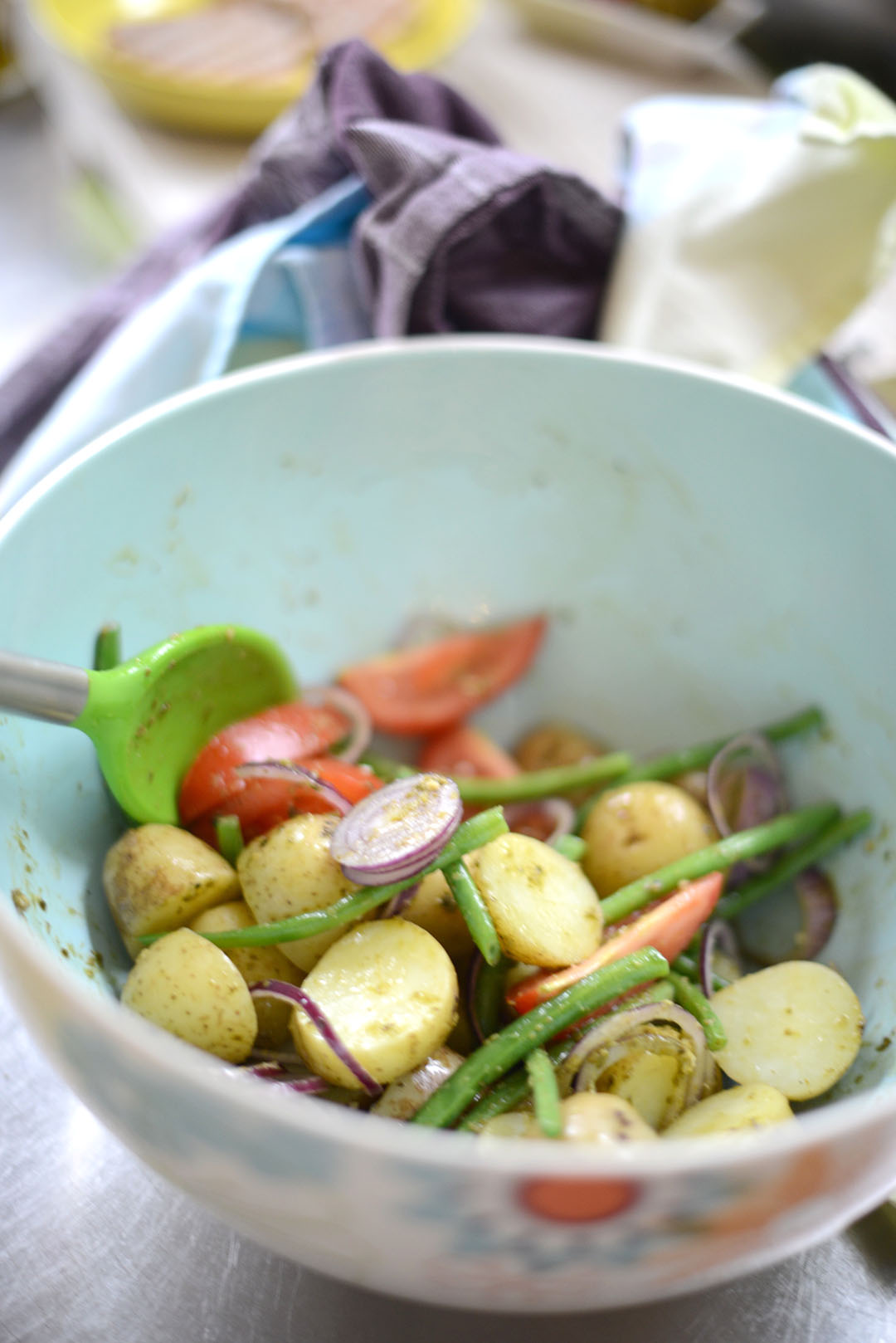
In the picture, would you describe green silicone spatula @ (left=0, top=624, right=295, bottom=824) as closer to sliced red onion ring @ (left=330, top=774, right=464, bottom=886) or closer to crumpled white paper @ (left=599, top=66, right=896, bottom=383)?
sliced red onion ring @ (left=330, top=774, right=464, bottom=886)

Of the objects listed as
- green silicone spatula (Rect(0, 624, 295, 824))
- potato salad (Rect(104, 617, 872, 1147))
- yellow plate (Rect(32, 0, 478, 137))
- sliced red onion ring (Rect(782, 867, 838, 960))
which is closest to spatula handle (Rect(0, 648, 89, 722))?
green silicone spatula (Rect(0, 624, 295, 824))

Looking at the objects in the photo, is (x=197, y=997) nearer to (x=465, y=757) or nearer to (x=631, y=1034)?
(x=631, y=1034)

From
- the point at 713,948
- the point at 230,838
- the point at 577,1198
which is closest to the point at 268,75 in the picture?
the point at 230,838

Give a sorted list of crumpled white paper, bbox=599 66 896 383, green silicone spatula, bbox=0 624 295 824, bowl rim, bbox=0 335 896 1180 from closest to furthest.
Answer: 1. bowl rim, bbox=0 335 896 1180
2. green silicone spatula, bbox=0 624 295 824
3. crumpled white paper, bbox=599 66 896 383

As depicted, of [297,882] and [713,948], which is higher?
[297,882]

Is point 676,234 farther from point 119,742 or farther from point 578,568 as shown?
point 119,742

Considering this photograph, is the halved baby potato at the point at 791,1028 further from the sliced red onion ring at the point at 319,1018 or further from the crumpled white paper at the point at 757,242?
the crumpled white paper at the point at 757,242
